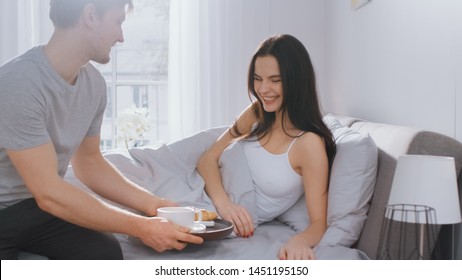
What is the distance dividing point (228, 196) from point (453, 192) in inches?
37.6

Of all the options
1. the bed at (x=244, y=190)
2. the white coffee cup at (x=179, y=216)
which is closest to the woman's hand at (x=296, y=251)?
the bed at (x=244, y=190)

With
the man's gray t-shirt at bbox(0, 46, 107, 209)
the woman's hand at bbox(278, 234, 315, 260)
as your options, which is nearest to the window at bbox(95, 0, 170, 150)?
the man's gray t-shirt at bbox(0, 46, 107, 209)

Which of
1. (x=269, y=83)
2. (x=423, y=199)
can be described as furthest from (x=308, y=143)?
(x=423, y=199)

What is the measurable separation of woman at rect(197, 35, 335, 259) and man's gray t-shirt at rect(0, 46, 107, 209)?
0.58 meters

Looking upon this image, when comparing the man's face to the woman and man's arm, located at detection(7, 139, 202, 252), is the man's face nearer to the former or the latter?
man's arm, located at detection(7, 139, 202, 252)

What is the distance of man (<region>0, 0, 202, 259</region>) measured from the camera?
1545 mm

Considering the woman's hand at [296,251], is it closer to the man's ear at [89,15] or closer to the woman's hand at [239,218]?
the woman's hand at [239,218]

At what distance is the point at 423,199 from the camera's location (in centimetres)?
129

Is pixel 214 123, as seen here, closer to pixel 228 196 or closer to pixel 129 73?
pixel 129 73

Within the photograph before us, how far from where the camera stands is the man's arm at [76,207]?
1.54 meters

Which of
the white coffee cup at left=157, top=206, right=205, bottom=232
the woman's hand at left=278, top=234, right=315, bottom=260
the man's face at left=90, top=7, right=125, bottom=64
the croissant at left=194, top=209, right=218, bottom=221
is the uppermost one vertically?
the man's face at left=90, top=7, right=125, bottom=64

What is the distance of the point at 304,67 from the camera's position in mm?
2043

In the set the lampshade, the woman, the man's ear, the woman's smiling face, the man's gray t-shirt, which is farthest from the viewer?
the woman's smiling face

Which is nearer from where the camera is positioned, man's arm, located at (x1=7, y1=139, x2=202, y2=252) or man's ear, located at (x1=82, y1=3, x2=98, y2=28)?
man's arm, located at (x1=7, y1=139, x2=202, y2=252)
